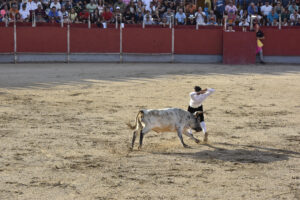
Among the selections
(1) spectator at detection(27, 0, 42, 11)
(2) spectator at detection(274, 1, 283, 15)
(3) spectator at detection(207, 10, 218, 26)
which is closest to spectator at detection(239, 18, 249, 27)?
(3) spectator at detection(207, 10, 218, 26)

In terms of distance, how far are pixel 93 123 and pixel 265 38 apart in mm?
13862

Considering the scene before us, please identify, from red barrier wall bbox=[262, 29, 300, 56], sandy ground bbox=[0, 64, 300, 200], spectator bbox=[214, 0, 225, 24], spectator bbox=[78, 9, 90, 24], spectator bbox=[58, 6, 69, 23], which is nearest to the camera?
sandy ground bbox=[0, 64, 300, 200]

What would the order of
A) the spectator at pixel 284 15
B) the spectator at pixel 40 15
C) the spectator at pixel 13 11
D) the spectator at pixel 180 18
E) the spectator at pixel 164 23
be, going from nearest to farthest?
the spectator at pixel 13 11
the spectator at pixel 40 15
the spectator at pixel 164 23
the spectator at pixel 180 18
the spectator at pixel 284 15

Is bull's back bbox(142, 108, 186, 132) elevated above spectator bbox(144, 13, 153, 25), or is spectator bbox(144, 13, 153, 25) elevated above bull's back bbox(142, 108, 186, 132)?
spectator bbox(144, 13, 153, 25)

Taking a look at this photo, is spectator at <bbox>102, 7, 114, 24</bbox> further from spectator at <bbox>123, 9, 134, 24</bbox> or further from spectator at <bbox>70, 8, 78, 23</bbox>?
spectator at <bbox>70, 8, 78, 23</bbox>

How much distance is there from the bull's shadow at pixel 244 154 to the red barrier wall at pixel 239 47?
46.4ft

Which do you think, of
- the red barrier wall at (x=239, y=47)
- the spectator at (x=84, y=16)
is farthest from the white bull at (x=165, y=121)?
the spectator at (x=84, y=16)

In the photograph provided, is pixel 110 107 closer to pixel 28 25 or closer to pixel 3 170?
pixel 3 170

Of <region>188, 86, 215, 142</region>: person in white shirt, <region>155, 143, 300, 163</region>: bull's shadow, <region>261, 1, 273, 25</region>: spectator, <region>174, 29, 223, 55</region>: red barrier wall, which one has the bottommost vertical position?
A: <region>155, 143, 300, 163</region>: bull's shadow

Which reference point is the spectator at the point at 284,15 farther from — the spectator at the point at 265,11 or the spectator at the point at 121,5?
the spectator at the point at 121,5

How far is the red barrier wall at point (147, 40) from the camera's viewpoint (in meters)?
24.4

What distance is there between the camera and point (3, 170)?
8.71 m

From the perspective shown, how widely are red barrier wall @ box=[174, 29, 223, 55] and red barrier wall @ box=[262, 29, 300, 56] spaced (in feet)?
6.48

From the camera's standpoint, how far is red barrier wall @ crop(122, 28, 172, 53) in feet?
80.0
